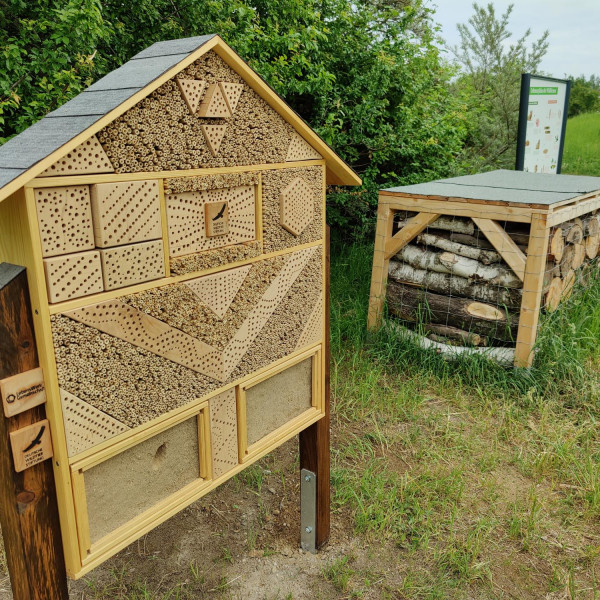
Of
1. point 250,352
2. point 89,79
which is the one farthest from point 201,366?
point 89,79

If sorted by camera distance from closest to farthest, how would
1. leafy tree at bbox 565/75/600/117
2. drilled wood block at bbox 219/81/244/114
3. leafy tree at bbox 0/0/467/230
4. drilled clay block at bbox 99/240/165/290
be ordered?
1. drilled clay block at bbox 99/240/165/290
2. drilled wood block at bbox 219/81/244/114
3. leafy tree at bbox 0/0/467/230
4. leafy tree at bbox 565/75/600/117

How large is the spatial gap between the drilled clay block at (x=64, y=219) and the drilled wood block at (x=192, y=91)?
40 centimetres

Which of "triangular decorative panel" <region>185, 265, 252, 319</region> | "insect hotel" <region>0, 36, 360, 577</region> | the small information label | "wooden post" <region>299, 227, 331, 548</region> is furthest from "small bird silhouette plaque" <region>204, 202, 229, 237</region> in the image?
"wooden post" <region>299, 227, 331, 548</region>

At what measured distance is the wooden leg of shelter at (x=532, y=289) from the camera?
3781mm

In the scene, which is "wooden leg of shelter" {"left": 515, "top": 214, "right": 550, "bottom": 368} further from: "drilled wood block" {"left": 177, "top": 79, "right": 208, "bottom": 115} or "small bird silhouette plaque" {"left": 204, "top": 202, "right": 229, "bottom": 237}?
"drilled wood block" {"left": 177, "top": 79, "right": 208, "bottom": 115}

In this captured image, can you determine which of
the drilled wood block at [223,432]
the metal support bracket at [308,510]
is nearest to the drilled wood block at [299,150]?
the drilled wood block at [223,432]

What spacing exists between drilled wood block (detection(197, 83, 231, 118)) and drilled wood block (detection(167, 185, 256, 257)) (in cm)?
22

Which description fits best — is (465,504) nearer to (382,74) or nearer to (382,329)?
(382,329)

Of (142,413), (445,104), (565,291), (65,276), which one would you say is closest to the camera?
(65,276)

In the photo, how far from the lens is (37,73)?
3.46m

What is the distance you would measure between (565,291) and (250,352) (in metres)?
3.30

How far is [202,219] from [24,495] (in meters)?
0.88

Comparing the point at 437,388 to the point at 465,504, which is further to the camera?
the point at 437,388

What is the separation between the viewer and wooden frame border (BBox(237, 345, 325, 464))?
2094mm
